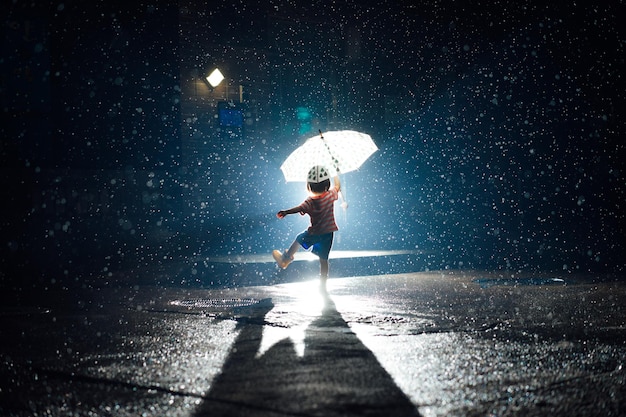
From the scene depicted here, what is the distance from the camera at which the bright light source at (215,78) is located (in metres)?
17.2

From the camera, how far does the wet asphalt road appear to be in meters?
3.36

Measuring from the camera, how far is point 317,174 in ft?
30.1

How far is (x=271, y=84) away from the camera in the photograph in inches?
746

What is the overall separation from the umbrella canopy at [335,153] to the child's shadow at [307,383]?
4359mm

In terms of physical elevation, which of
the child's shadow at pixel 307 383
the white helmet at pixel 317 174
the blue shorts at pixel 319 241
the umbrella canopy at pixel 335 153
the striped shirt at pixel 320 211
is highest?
the umbrella canopy at pixel 335 153

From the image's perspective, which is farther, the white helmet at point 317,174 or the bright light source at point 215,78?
the bright light source at point 215,78

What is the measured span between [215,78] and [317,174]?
896cm

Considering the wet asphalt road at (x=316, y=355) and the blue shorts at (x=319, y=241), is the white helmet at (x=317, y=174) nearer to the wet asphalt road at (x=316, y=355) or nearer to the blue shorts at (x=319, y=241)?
the blue shorts at (x=319, y=241)

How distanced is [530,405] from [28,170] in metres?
12.4

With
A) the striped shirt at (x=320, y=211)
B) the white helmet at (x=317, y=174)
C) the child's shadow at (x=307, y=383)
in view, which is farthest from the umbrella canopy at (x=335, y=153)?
the child's shadow at (x=307, y=383)

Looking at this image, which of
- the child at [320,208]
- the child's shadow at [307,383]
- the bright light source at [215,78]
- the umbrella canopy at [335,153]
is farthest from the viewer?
the bright light source at [215,78]

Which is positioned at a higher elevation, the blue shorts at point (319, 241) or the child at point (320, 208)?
the child at point (320, 208)

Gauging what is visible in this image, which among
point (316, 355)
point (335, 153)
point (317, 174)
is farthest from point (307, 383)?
point (335, 153)

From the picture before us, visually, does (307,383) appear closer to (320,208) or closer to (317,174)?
(320,208)
